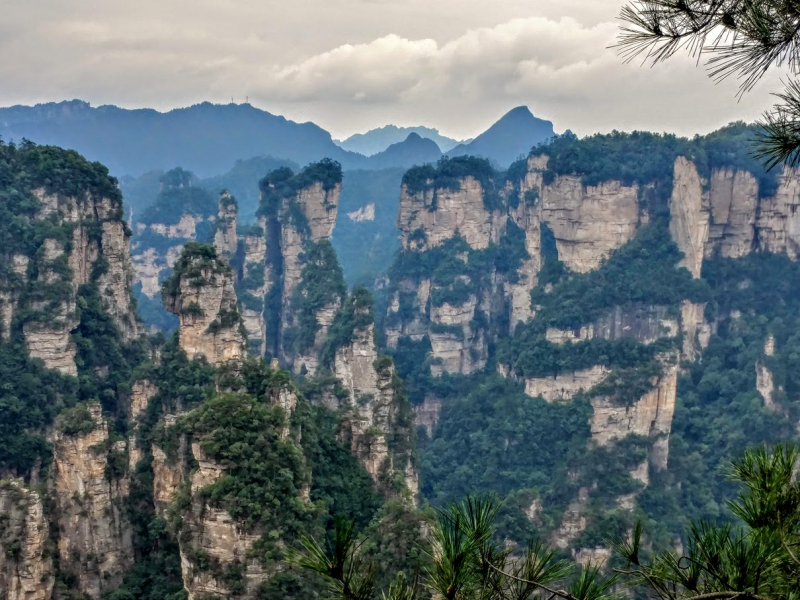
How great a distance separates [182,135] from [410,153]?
95.0ft

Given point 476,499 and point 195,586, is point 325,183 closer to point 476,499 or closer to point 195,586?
point 195,586

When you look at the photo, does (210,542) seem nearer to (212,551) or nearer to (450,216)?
(212,551)

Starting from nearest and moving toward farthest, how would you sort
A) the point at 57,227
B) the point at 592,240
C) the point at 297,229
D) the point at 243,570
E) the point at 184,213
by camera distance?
1. the point at 243,570
2. the point at 57,227
3. the point at 592,240
4. the point at 297,229
5. the point at 184,213

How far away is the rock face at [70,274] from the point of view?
23047 millimetres

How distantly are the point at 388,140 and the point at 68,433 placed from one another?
115 metres

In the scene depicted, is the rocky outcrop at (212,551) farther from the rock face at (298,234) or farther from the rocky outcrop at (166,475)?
the rock face at (298,234)

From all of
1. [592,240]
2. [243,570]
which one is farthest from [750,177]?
A: [243,570]

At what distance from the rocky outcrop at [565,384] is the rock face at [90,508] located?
21.1 meters

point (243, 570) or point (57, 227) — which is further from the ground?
point (57, 227)

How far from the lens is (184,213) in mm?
59094

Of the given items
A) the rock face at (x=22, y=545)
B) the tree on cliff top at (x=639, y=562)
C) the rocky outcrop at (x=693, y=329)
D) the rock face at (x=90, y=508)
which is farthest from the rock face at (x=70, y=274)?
A: the rocky outcrop at (x=693, y=329)

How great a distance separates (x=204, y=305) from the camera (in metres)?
23.3

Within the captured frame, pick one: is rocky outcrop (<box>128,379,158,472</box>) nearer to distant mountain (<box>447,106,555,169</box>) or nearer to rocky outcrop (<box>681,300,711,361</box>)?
rocky outcrop (<box>681,300,711,361</box>)

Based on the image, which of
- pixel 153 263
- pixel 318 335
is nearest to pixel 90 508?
pixel 318 335
